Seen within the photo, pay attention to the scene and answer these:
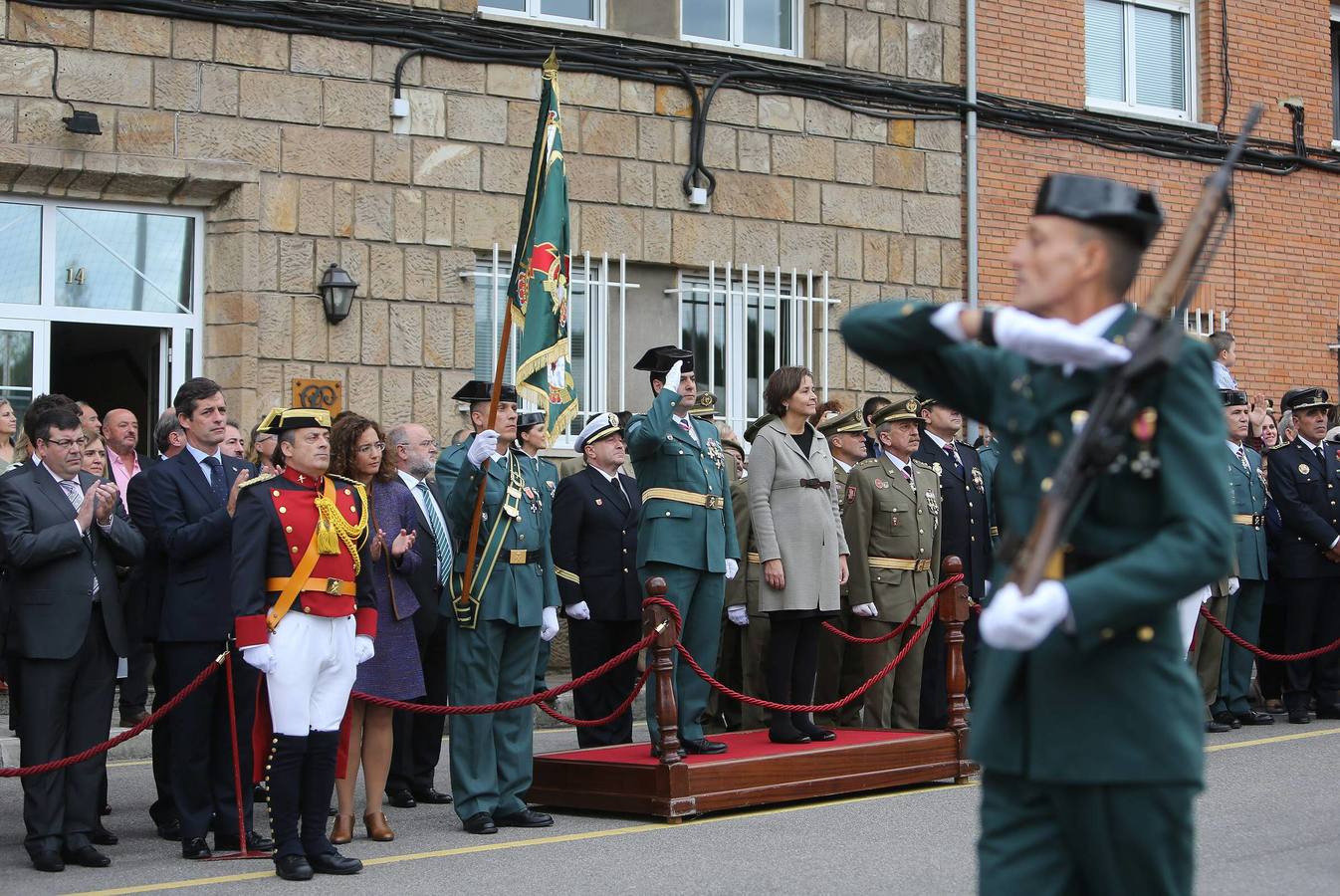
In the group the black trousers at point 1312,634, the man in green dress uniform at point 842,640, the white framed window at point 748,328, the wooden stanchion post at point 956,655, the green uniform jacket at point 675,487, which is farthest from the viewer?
the white framed window at point 748,328

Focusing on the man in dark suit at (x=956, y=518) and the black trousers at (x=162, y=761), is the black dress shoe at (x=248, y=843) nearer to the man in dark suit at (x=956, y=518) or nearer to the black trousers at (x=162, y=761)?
the black trousers at (x=162, y=761)

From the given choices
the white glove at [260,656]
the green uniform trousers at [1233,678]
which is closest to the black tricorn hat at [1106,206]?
the white glove at [260,656]

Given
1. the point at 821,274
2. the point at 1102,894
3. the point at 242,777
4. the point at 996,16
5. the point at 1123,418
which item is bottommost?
the point at 242,777

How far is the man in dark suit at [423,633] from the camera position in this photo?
30.6ft

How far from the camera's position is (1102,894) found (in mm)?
3518

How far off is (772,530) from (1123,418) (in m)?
6.15

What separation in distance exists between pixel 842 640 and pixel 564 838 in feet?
12.0

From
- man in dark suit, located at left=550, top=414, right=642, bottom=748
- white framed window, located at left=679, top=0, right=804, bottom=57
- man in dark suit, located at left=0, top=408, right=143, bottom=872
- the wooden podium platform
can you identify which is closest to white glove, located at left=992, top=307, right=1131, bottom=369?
the wooden podium platform

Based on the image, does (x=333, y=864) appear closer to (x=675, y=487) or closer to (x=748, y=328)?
(x=675, y=487)

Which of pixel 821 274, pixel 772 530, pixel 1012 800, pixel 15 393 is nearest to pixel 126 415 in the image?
pixel 15 393

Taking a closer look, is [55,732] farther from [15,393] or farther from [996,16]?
[996,16]

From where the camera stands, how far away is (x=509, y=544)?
8.56 m

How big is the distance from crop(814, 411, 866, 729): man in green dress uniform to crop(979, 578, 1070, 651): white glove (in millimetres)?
7441

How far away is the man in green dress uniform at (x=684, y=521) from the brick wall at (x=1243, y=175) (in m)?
7.24
